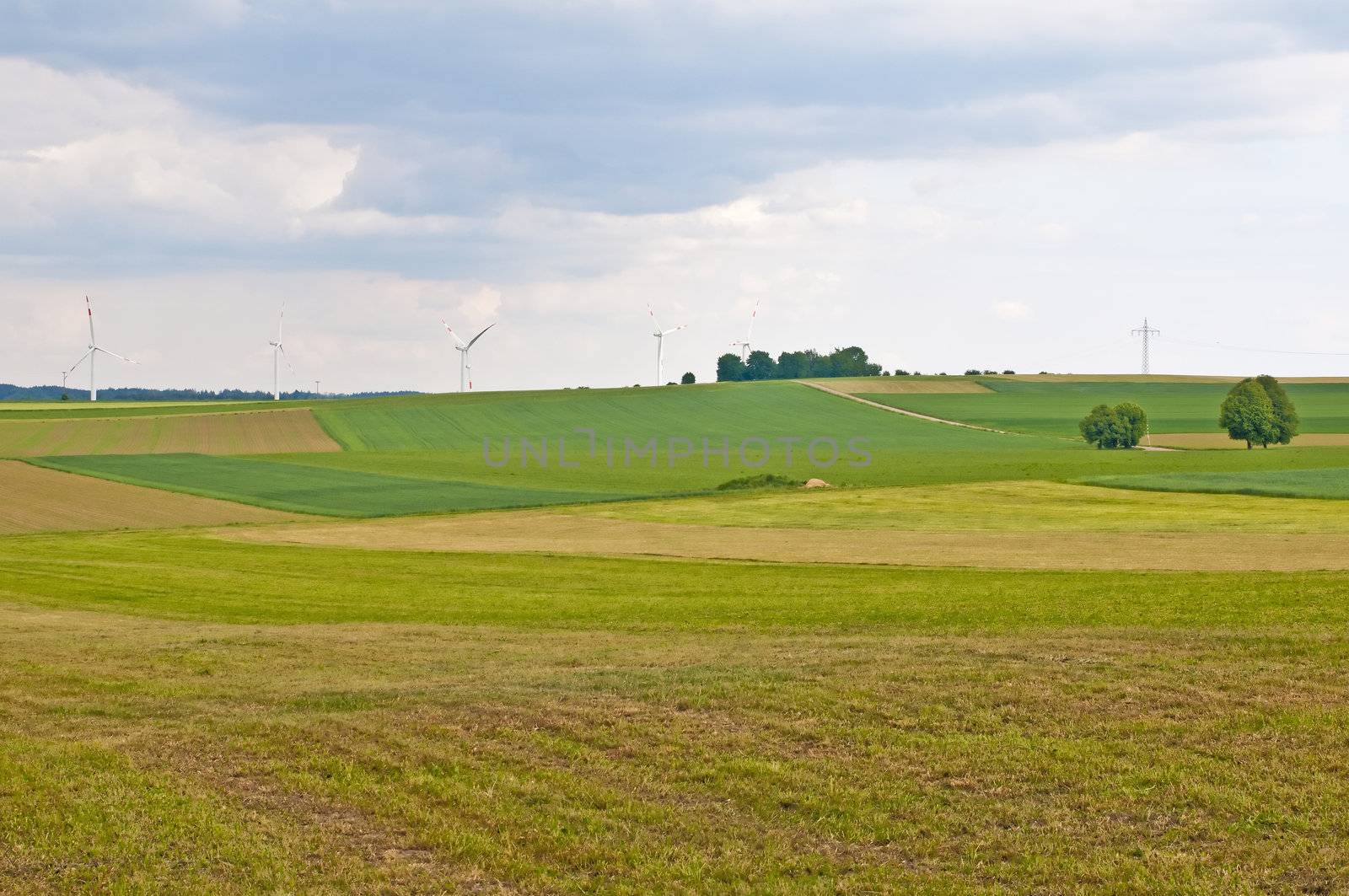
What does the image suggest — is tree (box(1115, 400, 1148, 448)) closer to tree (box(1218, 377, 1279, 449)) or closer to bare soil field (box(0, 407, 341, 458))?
tree (box(1218, 377, 1279, 449))

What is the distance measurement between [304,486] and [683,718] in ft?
245

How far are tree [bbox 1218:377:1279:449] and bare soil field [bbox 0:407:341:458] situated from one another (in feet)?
292

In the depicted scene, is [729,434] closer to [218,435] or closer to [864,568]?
[218,435]

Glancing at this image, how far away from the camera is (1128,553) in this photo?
4350 cm

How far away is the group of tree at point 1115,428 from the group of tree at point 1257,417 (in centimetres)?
842

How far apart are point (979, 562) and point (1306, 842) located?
1232 inches

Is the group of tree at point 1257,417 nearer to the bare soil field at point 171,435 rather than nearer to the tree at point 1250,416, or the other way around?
the tree at point 1250,416

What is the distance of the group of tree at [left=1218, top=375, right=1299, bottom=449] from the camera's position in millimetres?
124812

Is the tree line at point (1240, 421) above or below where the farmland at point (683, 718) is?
above

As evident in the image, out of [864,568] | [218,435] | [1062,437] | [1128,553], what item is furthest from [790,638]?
[1062,437]

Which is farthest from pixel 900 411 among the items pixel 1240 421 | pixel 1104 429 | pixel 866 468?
pixel 866 468

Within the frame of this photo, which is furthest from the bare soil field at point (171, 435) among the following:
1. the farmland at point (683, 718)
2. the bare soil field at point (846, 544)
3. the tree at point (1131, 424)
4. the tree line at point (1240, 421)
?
the tree at point (1131, 424)

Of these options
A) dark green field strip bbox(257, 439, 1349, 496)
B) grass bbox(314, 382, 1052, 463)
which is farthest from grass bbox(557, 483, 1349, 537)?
grass bbox(314, 382, 1052, 463)

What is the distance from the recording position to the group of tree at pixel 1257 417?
409 feet
